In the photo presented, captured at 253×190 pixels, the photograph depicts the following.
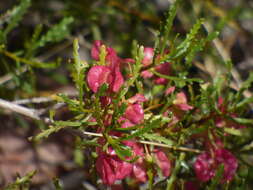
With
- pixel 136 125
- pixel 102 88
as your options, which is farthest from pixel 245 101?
pixel 102 88

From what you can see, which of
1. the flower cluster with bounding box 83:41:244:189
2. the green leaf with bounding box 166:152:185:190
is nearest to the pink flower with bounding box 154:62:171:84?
the flower cluster with bounding box 83:41:244:189

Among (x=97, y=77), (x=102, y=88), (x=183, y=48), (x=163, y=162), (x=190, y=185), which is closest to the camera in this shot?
(x=102, y=88)

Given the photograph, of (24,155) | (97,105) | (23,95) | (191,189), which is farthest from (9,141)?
(97,105)

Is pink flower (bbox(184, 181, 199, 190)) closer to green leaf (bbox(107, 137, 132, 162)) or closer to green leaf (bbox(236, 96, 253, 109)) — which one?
green leaf (bbox(236, 96, 253, 109))

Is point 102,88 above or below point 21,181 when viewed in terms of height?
above

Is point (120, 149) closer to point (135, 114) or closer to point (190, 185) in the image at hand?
point (135, 114)

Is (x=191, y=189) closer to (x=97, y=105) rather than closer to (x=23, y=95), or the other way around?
(x=97, y=105)
